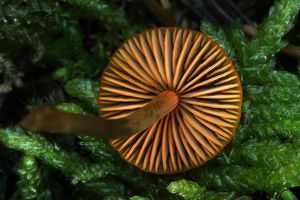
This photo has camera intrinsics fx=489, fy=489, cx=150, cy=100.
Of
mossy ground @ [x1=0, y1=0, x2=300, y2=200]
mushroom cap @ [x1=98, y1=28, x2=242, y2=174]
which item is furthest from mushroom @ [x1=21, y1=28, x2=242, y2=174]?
mossy ground @ [x1=0, y1=0, x2=300, y2=200]

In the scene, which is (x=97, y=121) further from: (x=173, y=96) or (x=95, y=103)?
(x=95, y=103)

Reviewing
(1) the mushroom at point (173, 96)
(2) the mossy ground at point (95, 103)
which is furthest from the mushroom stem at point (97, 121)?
(2) the mossy ground at point (95, 103)

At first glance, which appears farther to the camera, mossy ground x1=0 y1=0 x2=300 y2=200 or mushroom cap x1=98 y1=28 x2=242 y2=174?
mossy ground x1=0 y1=0 x2=300 y2=200

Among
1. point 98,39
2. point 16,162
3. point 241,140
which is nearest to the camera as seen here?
point 241,140

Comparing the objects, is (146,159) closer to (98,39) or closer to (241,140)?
(241,140)

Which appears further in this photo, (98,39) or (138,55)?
(98,39)

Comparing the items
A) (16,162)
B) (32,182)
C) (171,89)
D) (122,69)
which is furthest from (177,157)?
(16,162)

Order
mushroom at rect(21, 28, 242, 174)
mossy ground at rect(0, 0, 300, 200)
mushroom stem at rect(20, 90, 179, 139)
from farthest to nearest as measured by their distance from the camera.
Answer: mossy ground at rect(0, 0, 300, 200)
mushroom at rect(21, 28, 242, 174)
mushroom stem at rect(20, 90, 179, 139)

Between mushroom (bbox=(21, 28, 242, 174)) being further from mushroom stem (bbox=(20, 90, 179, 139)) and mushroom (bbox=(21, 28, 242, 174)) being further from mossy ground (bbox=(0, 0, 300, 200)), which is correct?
mossy ground (bbox=(0, 0, 300, 200))
